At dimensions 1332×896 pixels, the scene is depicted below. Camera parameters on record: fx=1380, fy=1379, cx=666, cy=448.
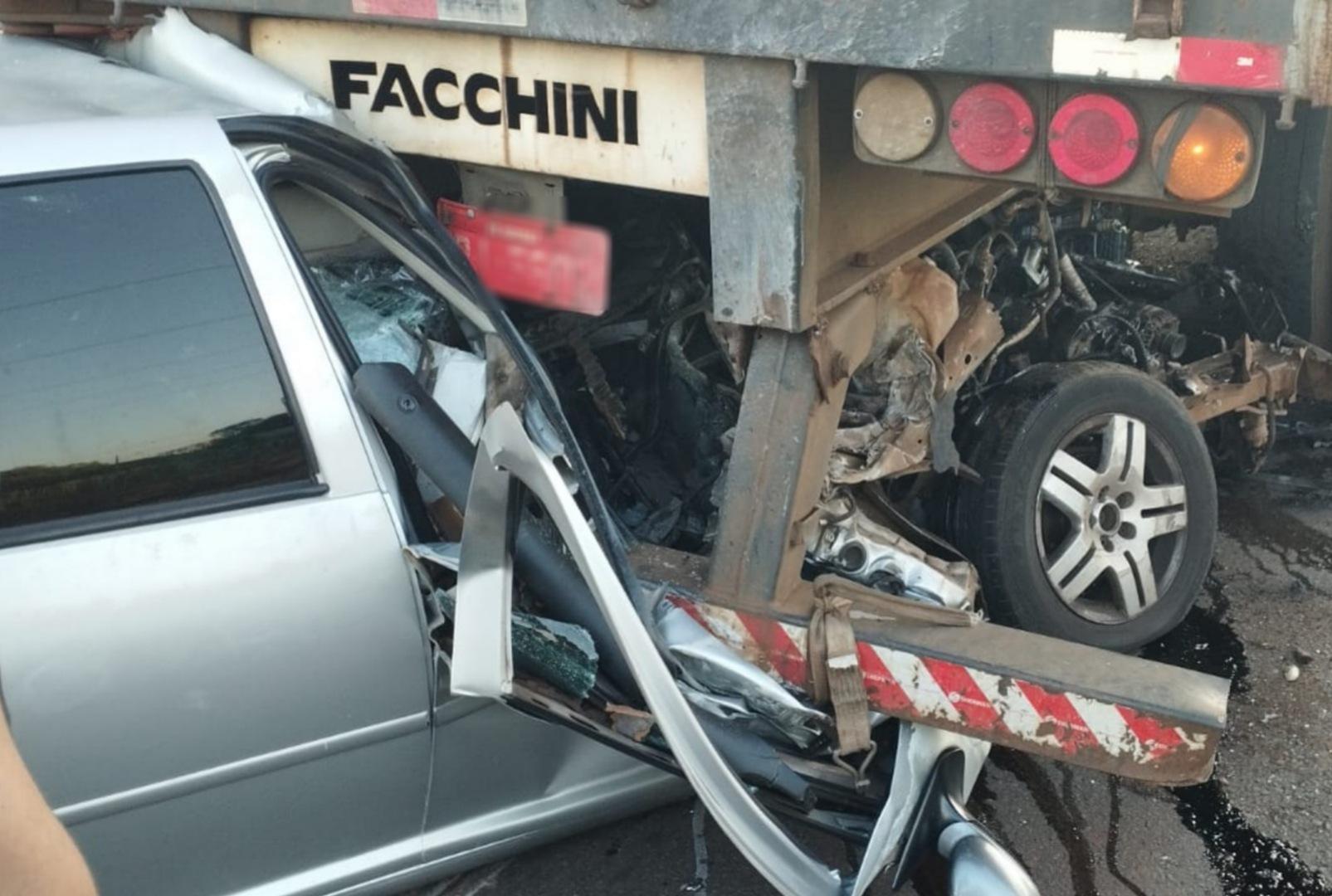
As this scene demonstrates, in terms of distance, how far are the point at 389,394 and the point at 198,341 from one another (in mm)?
333

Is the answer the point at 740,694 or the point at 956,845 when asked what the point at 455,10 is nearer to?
the point at 740,694

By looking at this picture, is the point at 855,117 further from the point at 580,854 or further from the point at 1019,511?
the point at 580,854

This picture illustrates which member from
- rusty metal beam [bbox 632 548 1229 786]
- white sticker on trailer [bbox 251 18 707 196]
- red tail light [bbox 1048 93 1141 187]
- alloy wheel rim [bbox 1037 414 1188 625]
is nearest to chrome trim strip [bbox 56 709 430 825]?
rusty metal beam [bbox 632 548 1229 786]

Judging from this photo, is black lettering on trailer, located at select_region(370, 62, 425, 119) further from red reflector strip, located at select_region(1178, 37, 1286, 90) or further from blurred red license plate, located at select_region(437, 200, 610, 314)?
red reflector strip, located at select_region(1178, 37, 1286, 90)

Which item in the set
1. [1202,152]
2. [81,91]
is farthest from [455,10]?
[1202,152]

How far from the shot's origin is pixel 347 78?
302 centimetres

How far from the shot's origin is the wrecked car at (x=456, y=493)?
7.38ft

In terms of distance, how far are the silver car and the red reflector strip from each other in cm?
149

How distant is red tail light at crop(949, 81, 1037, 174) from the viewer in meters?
2.29

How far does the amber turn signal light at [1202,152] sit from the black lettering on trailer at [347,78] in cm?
165

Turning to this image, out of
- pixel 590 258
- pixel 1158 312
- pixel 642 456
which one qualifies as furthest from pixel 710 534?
pixel 1158 312

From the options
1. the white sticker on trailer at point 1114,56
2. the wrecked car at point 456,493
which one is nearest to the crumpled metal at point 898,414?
the wrecked car at point 456,493

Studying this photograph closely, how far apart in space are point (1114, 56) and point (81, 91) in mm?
1992

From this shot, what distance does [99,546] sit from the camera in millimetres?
2227
